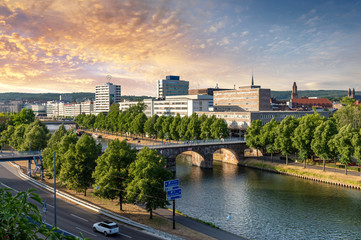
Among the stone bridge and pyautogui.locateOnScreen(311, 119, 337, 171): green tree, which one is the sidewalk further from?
pyautogui.locateOnScreen(311, 119, 337, 171): green tree

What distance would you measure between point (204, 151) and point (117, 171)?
49.4 metres

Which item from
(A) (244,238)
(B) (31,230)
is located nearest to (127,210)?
(A) (244,238)

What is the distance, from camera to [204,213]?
53906mm

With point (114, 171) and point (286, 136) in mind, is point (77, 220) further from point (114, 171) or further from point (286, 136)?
point (286, 136)

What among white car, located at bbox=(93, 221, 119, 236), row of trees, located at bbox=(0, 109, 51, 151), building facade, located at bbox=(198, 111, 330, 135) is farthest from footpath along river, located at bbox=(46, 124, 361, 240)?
row of trees, located at bbox=(0, 109, 51, 151)

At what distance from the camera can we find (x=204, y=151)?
314 ft

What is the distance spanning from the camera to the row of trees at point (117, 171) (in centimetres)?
4550

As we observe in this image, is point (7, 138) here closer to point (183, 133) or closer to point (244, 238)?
point (183, 133)

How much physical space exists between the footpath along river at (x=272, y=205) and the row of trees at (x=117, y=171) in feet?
37.7

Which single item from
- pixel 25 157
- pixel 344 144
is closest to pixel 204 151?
pixel 344 144

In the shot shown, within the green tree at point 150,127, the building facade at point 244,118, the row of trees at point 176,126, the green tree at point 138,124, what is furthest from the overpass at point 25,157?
the building facade at point 244,118

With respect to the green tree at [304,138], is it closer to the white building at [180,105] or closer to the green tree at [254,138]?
the green tree at [254,138]

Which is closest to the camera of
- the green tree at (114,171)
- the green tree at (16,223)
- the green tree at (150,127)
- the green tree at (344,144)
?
the green tree at (16,223)

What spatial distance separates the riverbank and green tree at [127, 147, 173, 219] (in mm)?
48159
